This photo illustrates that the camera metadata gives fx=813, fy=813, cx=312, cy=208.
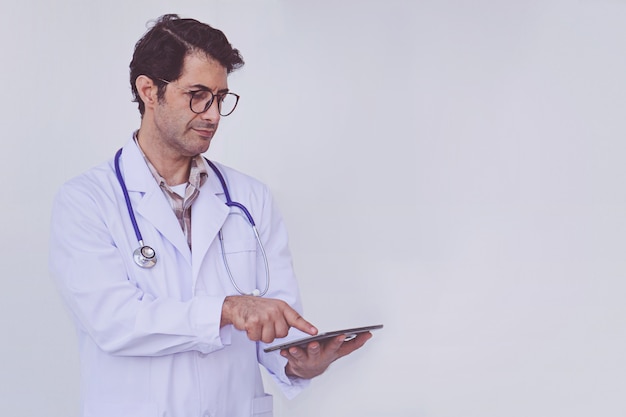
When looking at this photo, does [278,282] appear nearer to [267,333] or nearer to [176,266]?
[176,266]

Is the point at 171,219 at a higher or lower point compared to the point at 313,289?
higher

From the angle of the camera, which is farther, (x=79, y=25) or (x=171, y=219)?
(x=79, y=25)

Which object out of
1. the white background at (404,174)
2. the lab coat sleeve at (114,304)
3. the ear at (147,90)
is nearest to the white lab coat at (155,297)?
the lab coat sleeve at (114,304)

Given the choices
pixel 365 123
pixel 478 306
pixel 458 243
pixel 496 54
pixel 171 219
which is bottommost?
pixel 478 306

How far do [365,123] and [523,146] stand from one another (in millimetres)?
521

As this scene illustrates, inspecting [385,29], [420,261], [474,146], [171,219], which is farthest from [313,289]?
[171,219]

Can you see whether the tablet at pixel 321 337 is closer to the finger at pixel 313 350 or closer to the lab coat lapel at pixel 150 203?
the finger at pixel 313 350

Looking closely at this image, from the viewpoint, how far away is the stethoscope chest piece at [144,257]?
1632 millimetres

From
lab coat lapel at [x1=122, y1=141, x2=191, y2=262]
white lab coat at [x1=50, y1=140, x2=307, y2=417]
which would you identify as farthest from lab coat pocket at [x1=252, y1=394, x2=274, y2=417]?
lab coat lapel at [x1=122, y1=141, x2=191, y2=262]

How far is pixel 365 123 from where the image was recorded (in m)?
2.72

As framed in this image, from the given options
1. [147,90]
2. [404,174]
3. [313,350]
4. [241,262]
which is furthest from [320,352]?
[404,174]

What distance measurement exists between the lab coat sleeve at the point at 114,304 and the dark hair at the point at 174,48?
13.5 inches

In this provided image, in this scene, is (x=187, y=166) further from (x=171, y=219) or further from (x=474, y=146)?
(x=474, y=146)

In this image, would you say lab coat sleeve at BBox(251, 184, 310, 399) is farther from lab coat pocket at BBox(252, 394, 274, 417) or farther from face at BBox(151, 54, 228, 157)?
face at BBox(151, 54, 228, 157)
